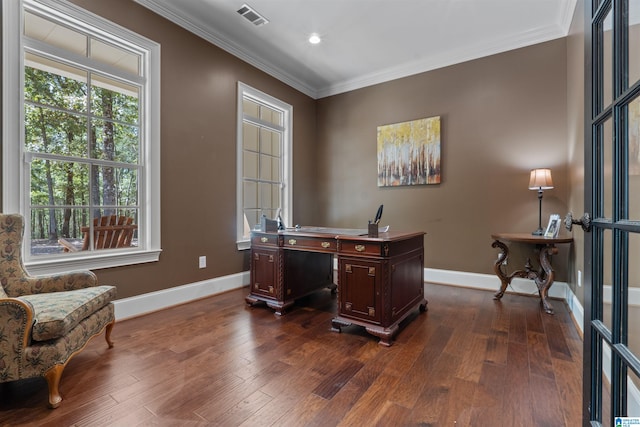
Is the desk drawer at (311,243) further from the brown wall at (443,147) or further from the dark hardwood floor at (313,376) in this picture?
the brown wall at (443,147)

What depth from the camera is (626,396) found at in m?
0.83

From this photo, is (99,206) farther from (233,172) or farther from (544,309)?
(544,309)

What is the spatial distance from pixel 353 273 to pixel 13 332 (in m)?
1.99

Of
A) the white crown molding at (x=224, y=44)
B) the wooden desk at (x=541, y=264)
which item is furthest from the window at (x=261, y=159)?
the wooden desk at (x=541, y=264)

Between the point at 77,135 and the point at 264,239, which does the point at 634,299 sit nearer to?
the point at 264,239

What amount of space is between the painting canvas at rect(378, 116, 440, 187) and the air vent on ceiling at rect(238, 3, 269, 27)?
6.93ft

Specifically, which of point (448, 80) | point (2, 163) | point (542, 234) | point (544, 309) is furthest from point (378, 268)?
point (448, 80)

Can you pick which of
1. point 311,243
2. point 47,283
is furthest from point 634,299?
point 47,283

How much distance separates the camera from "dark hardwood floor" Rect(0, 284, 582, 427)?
141 cm

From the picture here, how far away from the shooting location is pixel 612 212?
88 centimetres

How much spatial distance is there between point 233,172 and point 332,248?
183 cm

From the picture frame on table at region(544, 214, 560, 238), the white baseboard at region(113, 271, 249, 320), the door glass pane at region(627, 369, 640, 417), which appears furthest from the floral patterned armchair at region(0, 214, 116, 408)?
the picture frame on table at region(544, 214, 560, 238)

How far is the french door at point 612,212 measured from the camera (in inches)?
32.1

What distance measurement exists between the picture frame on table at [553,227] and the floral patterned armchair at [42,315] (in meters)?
3.89
